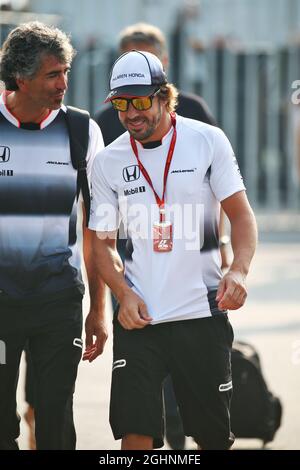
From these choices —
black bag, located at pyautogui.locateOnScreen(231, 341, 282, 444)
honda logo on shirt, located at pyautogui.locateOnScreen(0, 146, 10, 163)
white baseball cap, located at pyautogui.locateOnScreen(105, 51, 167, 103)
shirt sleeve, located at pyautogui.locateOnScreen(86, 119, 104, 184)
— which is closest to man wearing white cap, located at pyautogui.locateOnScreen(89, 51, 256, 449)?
white baseball cap, located at pyautogui.locateOnScreen(105, 51, 167, 103)

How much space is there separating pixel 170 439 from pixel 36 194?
1998 millimetres

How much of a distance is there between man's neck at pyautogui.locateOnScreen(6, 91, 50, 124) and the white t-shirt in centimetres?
30

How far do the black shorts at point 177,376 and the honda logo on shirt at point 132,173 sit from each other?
24.0 inches

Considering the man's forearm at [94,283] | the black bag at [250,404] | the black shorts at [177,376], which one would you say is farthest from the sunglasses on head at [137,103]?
the black bag at [250,404]

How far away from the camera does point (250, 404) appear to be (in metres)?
6.41

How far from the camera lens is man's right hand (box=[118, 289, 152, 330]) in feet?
16.6

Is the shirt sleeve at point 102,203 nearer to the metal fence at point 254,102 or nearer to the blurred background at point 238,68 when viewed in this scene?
the blurred background at point 238,68

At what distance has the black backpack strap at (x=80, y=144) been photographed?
17.4ft

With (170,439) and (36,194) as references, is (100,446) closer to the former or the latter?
(170,439)

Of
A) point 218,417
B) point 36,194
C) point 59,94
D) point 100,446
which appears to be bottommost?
point 100,446

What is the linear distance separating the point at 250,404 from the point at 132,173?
1763 mm

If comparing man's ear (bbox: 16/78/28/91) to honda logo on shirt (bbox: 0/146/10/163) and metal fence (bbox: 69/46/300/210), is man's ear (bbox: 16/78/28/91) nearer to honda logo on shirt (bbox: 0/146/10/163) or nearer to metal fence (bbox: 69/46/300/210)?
honda logo on shirt (bbox: 0/146/10/163)

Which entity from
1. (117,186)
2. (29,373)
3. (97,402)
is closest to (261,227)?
(97,402)
